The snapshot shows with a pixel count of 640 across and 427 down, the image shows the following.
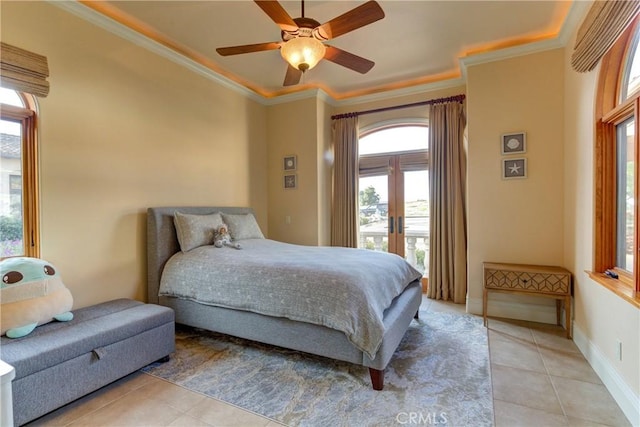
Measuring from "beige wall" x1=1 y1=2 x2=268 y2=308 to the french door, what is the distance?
7.66ft

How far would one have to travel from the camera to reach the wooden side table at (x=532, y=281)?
284 centimetres

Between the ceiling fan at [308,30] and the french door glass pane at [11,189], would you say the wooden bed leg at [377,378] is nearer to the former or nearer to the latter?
the ceiling fan at [308,30]

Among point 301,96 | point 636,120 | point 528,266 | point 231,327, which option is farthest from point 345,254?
point 301,96

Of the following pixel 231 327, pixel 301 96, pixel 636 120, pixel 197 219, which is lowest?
pixel 231 327

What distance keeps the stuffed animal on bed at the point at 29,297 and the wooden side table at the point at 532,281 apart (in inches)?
147

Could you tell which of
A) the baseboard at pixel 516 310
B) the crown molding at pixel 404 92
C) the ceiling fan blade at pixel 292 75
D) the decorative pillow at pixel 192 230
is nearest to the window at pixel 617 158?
the baseboard at pixel 516 310

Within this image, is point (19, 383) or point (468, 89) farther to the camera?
point (468, 89)

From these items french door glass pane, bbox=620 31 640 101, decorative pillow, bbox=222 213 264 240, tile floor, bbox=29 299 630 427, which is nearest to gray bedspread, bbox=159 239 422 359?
decorative pillow, bbox=222 213 264 240

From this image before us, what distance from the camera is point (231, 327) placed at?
257cm

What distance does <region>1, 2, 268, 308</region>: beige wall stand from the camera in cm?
246

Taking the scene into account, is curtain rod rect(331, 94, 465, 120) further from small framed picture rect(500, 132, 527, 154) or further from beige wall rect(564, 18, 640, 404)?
beige wall rect(564, 18, 640, 404)

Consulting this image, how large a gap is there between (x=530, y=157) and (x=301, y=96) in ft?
10.3

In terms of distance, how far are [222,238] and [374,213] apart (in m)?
2.44

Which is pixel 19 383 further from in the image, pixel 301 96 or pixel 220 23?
pixel 301 96
